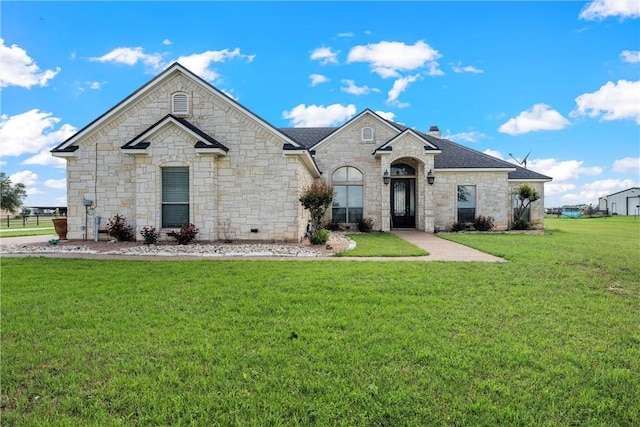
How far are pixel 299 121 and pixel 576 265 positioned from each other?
2647 centimetres

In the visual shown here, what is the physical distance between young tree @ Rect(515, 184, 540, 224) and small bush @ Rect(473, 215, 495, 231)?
1911 mm

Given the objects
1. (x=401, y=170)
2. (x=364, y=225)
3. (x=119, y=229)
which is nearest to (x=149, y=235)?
(x=119, y=229)

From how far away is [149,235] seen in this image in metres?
11.0

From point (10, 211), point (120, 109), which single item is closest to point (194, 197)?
point (120, 109)

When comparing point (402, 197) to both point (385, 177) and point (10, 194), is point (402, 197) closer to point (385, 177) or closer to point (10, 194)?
point (385, 177)

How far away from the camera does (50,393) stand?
102 inches

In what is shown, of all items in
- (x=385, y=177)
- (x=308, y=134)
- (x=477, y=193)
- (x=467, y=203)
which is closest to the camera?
(x=385, y=177)

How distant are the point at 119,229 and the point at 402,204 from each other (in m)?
15.0

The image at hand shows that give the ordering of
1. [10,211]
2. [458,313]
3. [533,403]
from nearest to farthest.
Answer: [533,403]
[458,313]
[10,211]

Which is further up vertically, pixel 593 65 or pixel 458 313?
pixel 593 65

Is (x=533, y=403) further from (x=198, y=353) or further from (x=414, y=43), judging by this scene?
(x=414, y=43)

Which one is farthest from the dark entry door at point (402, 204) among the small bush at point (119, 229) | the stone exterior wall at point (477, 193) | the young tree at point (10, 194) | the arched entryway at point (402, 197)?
the young tree at point (10, 194)

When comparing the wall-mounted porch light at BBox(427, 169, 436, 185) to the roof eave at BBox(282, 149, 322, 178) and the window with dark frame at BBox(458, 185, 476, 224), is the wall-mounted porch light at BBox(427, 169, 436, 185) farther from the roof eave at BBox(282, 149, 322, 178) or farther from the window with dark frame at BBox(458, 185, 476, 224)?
the roof eave at BBox(282, 149, 322, 178)

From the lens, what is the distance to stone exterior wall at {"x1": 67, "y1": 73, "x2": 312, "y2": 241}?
11.4 meters
